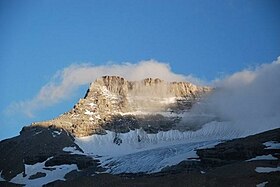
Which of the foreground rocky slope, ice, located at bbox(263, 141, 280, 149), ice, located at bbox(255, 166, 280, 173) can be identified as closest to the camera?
the foreground rocky slope

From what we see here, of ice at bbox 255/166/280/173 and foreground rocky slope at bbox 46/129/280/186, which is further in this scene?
ice at bbox 255/166/280/173

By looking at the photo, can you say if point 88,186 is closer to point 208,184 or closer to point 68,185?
point 68,185

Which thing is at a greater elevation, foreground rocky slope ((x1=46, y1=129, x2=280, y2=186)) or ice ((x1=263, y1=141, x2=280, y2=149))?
ice ((x1=263, y1=141, x2=280, y2=149))

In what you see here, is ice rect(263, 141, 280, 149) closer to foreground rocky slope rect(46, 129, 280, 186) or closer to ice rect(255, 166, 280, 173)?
foreground rocky slope rect(46, 129, 280, 186)

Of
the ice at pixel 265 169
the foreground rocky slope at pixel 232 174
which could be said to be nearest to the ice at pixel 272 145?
the foreground rocky slope at pixel 232 174

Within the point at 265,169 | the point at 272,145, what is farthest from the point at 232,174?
the point at 272,145

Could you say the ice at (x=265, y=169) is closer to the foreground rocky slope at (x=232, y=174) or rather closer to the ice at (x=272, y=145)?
the foreground rocky slope at (x=232, y=174)

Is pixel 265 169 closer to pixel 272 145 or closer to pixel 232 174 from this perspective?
pixel 232 174

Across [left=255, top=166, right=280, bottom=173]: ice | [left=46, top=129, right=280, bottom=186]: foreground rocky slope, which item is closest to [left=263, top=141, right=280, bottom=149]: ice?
[left=46, top=129, right=280, bottom=186]: foreground rocky slope

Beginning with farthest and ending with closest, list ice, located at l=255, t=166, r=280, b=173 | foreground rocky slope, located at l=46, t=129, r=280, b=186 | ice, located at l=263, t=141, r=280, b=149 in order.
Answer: ice, located at l=263, t=141, r=280, b=149, ice, located at l=255, t=166, r=280, b=173, foreground rocky slope, located at l=46, t=129, r=280, b=186

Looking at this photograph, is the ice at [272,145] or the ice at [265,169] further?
the ice at [272,145]

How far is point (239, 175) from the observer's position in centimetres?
14762

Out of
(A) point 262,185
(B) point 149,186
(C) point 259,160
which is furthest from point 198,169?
(A) point 262,185

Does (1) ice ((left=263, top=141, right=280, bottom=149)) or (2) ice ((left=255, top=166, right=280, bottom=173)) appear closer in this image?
(2) ice ((left=255, top=166, right=280, bottom=173))
